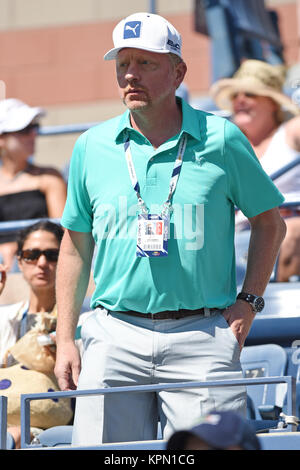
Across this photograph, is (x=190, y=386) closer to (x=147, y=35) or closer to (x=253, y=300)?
(x=253, y=300)

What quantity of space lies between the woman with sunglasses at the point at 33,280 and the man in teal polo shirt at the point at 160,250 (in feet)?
4.79

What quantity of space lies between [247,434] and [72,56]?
39.8 feet

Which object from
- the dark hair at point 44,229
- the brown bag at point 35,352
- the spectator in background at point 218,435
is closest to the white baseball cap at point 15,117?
the dark hair at point 44,229

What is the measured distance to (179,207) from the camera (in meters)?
3.47

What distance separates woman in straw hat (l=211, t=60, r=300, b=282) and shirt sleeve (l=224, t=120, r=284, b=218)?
8.70 ft

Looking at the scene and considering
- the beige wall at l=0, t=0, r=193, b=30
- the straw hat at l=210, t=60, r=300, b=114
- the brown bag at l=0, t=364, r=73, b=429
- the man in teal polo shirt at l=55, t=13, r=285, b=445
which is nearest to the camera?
the man in teal polo shirt at l=55, t=13, r=285, b=445

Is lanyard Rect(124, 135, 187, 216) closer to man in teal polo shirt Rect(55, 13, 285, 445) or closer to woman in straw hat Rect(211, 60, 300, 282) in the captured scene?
man in teal polo shirt Rect(55, 13, 285, 445)

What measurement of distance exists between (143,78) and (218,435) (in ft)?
4.97

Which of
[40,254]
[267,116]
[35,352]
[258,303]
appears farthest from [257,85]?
[258,303]

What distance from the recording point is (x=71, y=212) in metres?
3.72

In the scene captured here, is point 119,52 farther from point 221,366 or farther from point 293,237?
point 293,237

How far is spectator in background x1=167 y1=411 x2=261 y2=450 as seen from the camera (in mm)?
2379

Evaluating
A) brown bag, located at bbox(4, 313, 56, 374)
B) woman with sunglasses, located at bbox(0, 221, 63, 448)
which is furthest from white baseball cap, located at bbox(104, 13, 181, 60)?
woman with sunglasses, located at bbox(0, 221, 63, 448)
